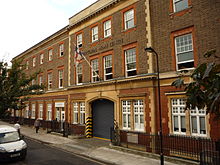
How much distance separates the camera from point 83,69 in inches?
749

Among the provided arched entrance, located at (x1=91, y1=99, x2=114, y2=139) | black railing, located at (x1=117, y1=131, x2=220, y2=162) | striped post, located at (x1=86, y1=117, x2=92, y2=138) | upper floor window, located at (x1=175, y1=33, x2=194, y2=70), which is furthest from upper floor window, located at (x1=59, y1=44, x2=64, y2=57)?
upper floor window, located at (x1=175, y1=33, x2=194, y2=70)

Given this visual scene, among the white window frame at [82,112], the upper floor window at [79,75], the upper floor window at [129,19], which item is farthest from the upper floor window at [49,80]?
the upper floor window at [129,19]

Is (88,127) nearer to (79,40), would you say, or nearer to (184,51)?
(79,40)

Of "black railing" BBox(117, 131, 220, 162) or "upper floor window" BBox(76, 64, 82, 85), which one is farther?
"upper floor window" BBox(76, 64, 82, 85)

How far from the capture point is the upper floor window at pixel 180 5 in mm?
11926

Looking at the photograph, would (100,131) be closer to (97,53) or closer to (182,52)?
(97,53)

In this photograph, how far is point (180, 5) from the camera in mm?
12180

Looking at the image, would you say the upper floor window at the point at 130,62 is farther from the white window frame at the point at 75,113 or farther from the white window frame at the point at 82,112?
the white window frame at the point at 75,113

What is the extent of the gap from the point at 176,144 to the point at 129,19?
11.0 metres

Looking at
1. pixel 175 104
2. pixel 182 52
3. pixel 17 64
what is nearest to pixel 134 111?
pixel 175 104

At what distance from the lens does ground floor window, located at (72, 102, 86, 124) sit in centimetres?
1878

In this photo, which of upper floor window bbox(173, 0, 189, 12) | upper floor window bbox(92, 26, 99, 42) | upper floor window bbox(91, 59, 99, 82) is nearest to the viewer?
upper floor window bbox(173, 0, 189, 12)

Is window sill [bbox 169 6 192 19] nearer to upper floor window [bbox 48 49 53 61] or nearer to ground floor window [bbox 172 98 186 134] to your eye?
ground floor window [bbox 172 98 186 134]

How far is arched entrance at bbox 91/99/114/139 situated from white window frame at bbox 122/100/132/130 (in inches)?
70.6
